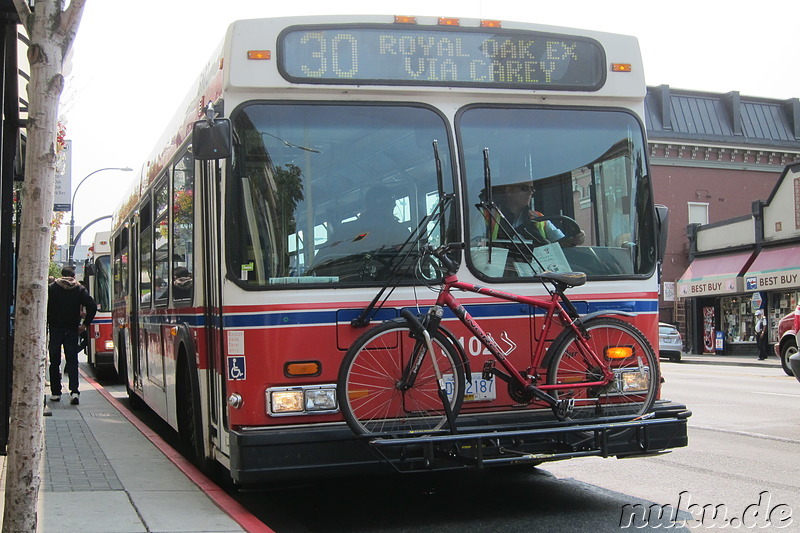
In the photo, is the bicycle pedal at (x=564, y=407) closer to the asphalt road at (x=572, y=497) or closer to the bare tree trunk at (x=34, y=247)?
the asphalt road at (x=572, y=497)

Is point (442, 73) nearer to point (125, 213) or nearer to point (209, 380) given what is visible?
point (209, 380)

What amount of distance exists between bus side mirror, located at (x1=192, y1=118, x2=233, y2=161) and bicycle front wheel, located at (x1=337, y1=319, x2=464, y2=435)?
4.56 feet

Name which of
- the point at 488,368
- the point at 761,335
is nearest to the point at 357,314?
the point at 488,368

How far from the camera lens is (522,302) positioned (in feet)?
20.9

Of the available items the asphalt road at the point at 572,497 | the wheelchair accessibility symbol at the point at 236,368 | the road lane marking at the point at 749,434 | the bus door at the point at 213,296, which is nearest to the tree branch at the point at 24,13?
the bus door at the point at 213,296

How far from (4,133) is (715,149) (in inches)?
1653

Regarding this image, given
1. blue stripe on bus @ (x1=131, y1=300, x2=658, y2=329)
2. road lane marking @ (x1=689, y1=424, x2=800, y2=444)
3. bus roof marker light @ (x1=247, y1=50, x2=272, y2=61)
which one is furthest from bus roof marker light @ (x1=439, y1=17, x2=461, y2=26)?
road lane marking @ (x1=689, y1=424, x2=800, y2=444)

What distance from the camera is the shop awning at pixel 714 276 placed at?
36656mm

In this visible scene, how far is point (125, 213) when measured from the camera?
536 inches

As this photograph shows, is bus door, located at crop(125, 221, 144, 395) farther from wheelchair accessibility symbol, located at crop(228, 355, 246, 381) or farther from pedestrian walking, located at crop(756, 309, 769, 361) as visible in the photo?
pedestrian walking, located at crop(756, 309, 769, 361)

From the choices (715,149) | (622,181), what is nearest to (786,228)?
(715,149)

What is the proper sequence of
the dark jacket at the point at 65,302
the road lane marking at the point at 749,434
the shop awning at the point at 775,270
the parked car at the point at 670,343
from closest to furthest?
the road lane marking at the point at 749,434 < the dark jacket at the point at 65,302 < the shop awning at the point at 775,270 < the parked car at the point at 670,343

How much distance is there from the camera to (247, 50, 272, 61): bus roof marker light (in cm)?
615

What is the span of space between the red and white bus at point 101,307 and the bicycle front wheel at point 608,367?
1376 centimetres
